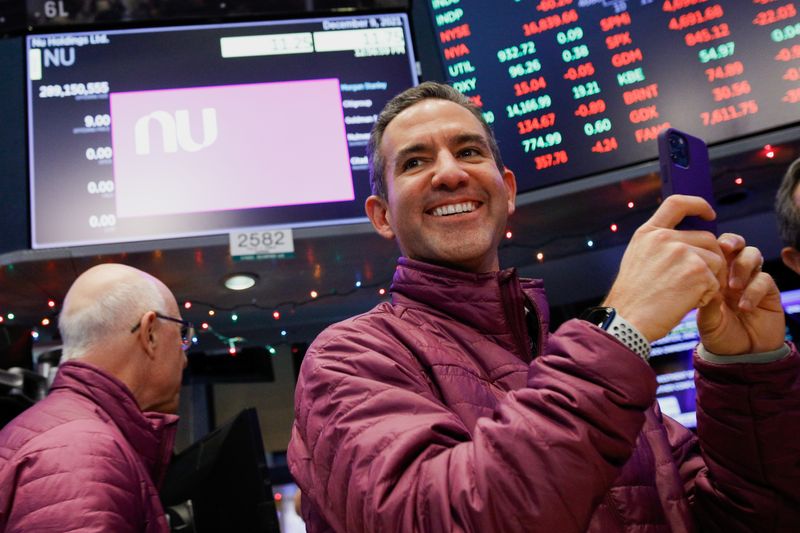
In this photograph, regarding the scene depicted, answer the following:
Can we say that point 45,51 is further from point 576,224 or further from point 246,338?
point 576,224

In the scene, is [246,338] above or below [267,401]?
above

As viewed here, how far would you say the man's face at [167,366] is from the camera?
9.09 ft

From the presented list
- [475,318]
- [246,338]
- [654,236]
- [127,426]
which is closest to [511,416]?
[654,236]

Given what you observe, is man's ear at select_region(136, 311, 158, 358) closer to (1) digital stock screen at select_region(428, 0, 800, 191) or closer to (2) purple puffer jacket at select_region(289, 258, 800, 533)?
(2) purple puffer jacket at select_region(289, 258, 800, 533)

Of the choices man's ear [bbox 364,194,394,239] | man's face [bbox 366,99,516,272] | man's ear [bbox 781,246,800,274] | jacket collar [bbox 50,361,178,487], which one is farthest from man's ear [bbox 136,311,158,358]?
man's ear [bbox 781,246,800,274]

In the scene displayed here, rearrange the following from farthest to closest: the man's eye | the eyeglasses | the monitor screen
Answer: the monitor screen < the eyeglasses < the man's eye

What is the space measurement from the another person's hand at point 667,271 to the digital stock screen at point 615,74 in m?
2.35

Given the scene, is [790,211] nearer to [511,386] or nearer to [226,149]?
[511,386]

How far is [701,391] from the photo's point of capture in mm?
1443

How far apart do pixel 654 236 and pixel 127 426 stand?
187 cm

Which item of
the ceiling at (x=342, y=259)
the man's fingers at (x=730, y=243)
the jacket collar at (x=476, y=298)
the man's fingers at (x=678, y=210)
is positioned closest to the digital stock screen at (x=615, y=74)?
the ceiling at (x=342, y=259)

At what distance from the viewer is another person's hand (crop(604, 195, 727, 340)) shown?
1068 millimetres

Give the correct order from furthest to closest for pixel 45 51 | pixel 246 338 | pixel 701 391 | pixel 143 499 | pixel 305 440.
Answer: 1. pixel 246 338
2. pixel 45 51
3. pixel 143 499
4. pixel 701 391
5. pixel 305 440

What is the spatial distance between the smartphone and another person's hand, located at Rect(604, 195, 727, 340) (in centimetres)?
9
